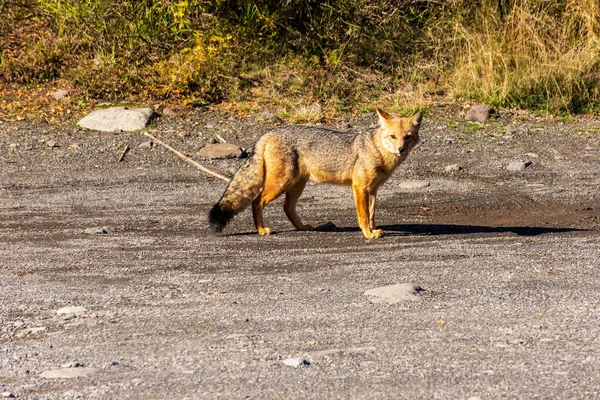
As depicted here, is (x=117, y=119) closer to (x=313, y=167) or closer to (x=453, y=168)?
(x=453, y=168)

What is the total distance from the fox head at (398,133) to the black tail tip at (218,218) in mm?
1596

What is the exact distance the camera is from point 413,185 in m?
10.3

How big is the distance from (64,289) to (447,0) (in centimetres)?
1065

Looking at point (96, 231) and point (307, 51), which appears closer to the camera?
point (96, 231)

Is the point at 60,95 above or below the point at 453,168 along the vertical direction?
below

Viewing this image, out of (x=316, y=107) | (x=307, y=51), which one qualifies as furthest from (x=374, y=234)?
(x=307, y=51)

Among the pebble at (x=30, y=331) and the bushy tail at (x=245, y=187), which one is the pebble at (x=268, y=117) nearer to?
the bushy tail at (x=245, y=187)

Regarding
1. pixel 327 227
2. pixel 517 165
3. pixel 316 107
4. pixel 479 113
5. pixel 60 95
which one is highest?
pixel 327 227

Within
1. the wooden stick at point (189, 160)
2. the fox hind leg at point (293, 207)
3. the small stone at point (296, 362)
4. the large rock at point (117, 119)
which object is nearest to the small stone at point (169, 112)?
the large rock at point (117, 119)

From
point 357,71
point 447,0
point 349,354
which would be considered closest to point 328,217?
point 349,354

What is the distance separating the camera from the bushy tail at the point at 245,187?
8219 millimetres

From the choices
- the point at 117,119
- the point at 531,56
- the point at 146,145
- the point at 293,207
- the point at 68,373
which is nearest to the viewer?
the point at 68,373

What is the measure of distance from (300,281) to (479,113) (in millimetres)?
7384

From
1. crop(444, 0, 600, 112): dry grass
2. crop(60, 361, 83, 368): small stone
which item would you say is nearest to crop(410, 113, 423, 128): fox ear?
crop(60, 361, 83, 368): small stone
